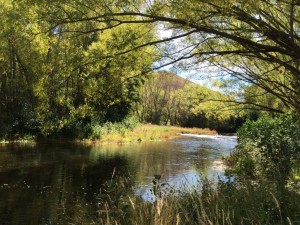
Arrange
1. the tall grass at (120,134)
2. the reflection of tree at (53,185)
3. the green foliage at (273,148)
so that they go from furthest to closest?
the tall grass at (120,134) < the green foliage at (273,148) < the reflection of tree at (53,185)

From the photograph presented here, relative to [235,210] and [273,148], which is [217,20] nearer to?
[235,210]

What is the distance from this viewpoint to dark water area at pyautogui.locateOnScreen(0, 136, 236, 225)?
778cm

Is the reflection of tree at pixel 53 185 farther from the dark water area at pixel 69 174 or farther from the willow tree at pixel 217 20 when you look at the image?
the willow tree at pixel 217 20

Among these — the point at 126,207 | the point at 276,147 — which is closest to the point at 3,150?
the point at 276,147

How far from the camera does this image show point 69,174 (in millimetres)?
12273

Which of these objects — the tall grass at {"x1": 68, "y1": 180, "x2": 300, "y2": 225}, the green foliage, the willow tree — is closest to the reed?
the tall grass at {"x1": 68, "y1": 180, "x2": 300, "y2": 225}

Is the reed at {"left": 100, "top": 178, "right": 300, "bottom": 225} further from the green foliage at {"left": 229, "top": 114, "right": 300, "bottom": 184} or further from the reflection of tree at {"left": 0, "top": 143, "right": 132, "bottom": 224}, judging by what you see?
the green foliage at {"left": 229, "top": 114, "right": 300, "bottom": 184}

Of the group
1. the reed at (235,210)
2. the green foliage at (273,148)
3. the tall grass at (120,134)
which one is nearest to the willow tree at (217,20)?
the reed at (235,210)

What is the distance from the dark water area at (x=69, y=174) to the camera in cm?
778

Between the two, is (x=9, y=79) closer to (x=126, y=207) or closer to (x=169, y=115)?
(x=126, y=207)

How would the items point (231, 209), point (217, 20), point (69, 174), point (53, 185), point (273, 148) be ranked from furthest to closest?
point (69, 174)
point (53, 185)
point (273, 148)
point (217, 20)
point (231, 209)

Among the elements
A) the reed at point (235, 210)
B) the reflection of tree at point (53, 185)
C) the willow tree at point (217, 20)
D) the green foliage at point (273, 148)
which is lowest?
the reflection of tree at point (53, 185)

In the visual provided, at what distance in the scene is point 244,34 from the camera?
537 centimetres

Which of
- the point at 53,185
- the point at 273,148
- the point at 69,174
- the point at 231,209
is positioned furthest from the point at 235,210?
the point at 69,174
